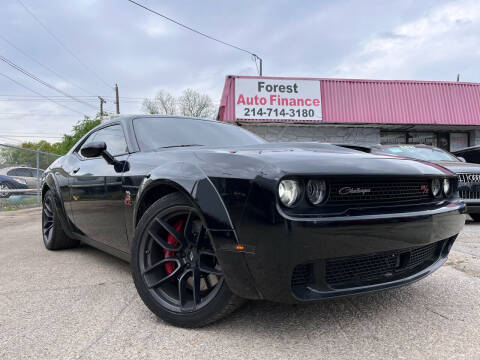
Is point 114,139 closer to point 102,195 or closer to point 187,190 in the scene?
point 102,195

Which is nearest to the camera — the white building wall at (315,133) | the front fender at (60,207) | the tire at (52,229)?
the front fender at (60,207)

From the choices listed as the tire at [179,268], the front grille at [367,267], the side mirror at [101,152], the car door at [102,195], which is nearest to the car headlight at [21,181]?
the car door at [102,195]

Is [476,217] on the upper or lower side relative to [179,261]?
lower

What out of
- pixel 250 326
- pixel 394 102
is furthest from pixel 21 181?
pixel 394 102

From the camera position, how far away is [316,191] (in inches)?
66.5

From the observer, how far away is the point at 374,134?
1419 centimetres

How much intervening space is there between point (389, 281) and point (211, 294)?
0.85 meters

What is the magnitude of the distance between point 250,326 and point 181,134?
1.47m

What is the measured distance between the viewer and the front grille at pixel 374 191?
1.69m

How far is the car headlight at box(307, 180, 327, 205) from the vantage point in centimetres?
166

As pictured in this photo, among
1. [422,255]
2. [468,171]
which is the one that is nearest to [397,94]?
[468,171]

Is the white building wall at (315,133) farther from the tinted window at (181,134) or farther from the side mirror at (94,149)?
the side mirror at (94,149)

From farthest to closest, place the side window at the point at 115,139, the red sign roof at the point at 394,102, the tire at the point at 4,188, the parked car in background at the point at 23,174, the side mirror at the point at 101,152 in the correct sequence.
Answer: the red sign roof at the point at 394,102 < the parked car in background at the point at 23,174 < the tire at the point at 4,188 < the side window at the point at 115,139 < the side mirror at the point at 101,152

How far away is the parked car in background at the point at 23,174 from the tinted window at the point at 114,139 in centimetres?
708
